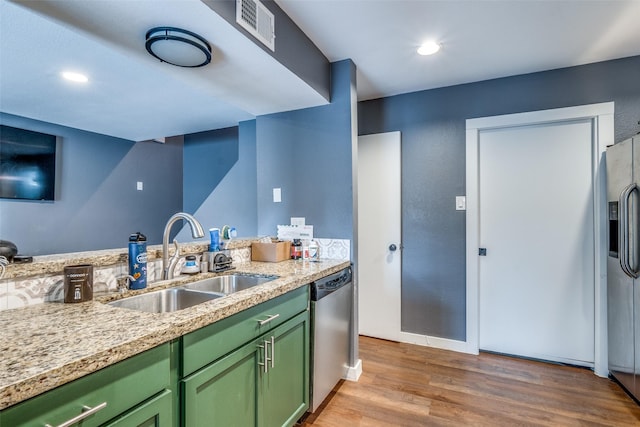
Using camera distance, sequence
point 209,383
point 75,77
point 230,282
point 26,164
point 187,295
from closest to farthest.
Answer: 1. point 209,383
2. point 187,295
3. point 230,282
4. point 75,77
5. point 26,164

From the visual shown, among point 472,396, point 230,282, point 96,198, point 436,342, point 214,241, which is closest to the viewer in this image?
point 230,282

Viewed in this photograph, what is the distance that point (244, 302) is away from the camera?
4.25 feet

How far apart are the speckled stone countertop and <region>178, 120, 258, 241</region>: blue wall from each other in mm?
2315

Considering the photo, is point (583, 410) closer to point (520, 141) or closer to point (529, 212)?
point (529, 212)

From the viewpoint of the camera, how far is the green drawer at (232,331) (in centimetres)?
107

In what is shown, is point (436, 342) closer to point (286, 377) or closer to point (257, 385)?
point (286, 377)

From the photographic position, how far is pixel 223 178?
3967 mm

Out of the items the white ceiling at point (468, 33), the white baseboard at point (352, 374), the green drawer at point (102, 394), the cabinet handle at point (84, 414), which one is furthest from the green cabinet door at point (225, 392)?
the white ceiling at point (468, 33)

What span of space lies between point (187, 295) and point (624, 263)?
2683 millimetres

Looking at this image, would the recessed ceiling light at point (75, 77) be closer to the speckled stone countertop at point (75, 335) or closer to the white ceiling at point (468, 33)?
the white ceiling at point (468, 33)

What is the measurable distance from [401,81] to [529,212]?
1.56 m

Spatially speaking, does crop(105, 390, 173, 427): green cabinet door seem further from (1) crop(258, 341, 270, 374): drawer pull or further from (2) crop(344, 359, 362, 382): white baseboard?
(2) crop(344, 359, 362, 382): white baseboard

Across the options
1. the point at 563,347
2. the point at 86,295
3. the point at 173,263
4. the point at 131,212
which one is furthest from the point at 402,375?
the point at 131,212

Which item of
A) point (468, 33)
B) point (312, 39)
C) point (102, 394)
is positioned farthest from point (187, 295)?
point (468, 33)
